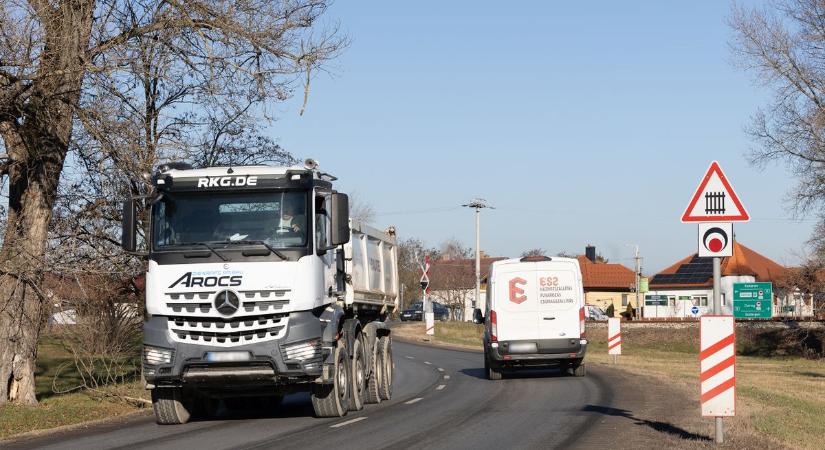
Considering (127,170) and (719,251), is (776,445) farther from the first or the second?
(127,170)

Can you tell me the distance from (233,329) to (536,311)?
35.6 ft

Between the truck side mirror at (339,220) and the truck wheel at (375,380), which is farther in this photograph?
the truck wheel at (375,380)

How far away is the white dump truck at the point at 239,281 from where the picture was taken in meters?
14.3

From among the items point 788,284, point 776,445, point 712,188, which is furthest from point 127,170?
point 788,284

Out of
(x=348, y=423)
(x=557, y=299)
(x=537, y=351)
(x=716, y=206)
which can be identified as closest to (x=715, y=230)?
(x=716, y=206)

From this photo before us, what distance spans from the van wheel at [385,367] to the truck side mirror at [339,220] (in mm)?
5175

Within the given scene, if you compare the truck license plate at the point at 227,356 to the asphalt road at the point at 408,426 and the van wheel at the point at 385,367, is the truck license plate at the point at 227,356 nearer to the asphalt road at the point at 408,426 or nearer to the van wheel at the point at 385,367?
the asphalt road at the point at 408,426

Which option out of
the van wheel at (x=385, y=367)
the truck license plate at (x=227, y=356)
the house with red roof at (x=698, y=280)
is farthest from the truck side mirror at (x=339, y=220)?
the house with red roof at (x=698, y=280)

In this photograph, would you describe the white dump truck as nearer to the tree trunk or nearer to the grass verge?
the grass verge

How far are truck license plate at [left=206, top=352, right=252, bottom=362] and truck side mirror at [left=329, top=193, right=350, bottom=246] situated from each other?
1.90m

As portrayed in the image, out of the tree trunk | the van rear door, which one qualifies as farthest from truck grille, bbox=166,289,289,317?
the van rear door

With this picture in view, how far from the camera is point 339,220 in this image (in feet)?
48.4

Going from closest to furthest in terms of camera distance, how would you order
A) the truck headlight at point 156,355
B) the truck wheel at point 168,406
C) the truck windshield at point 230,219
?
1. the truck headlight at point 156,355
2. the truck windshield at point 230,219
3. the truck wheel at point 168,406

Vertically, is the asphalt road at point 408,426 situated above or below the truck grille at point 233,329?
below
